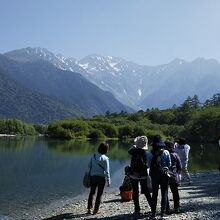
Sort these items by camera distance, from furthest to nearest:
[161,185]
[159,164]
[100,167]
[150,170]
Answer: [100,167], [150,170], [161,185], [159,164]

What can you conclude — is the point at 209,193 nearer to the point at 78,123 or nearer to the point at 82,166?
the point at 82,166

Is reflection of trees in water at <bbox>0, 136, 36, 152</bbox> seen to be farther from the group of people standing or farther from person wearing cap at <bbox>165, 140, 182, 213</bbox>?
person wearing cap at <bbox>165, 140, 182, 213</bbox>

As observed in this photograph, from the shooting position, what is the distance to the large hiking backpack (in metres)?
17.2

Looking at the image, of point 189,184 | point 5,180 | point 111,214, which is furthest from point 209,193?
point 5,180

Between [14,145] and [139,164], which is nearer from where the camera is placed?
[139,164]

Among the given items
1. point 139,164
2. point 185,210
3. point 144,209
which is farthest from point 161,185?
point 144,209

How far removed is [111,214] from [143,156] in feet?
13.1

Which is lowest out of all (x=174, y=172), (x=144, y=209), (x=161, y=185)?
(x=144, y=209)

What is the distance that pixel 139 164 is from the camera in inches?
678

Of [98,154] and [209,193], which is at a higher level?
[98,154]

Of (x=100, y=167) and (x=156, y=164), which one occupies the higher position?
(x=156, y=164)

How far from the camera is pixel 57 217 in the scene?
21609 mm

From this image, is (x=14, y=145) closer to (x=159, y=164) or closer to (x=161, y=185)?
(x=161, y=185)

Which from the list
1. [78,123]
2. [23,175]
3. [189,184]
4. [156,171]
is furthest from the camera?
[78,123]
